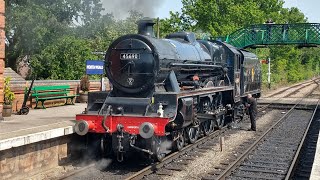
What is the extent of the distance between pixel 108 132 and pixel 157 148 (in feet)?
3.69

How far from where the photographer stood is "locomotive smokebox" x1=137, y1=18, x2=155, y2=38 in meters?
9.91

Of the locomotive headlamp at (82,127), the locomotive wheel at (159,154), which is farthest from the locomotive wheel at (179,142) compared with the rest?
Result: the locomotive headlamp at (82,127)

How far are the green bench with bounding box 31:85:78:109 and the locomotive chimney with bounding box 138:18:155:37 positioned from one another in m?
5.86

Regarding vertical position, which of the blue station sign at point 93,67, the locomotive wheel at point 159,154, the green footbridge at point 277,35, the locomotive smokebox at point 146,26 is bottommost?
the locomotive wheel at point 159,154

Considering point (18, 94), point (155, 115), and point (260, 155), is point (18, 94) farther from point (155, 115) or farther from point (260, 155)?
point (260, 155)

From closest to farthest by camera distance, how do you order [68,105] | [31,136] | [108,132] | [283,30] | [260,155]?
[31,136] < [108,132] < [260,155] < [68,105] < [283,30]

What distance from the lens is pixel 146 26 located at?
32.7 feet

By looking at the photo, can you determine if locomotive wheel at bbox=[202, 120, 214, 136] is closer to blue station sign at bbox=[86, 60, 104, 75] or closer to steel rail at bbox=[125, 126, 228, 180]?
steel rail at bbox=[125, 126, 228, 180]

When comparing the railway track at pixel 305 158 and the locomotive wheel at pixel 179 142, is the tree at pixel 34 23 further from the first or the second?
the railway track at pixel 305 158

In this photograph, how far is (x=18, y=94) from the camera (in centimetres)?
1364

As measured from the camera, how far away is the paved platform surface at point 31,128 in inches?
306

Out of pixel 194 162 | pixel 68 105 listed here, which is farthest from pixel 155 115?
pixel 68 105

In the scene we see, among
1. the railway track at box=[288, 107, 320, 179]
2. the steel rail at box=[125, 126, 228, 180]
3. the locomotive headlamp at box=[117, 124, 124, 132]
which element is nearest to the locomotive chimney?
the locomotive headlamp at box=[117, 124, 124, 132]

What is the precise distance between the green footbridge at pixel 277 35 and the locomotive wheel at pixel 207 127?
13.1m
